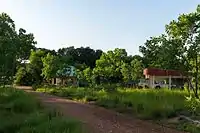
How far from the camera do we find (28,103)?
1606 centimetres

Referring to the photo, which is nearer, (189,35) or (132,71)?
(189,35)

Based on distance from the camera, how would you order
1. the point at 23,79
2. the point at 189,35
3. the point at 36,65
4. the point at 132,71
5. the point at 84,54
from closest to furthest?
the point at 189,35
the point at 132,71
the point at 36,65
the point at 23,79
the point at 84,54

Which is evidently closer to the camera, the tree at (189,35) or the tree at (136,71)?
the tree at (189,35)

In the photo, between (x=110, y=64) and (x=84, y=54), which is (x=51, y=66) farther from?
(x=84, y=54)

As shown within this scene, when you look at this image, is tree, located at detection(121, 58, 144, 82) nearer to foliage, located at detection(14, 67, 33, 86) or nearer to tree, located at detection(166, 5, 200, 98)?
foliage, located at detection(14, 67, 33, 86)

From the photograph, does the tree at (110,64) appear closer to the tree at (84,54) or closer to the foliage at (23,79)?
the foliage at (23,79)

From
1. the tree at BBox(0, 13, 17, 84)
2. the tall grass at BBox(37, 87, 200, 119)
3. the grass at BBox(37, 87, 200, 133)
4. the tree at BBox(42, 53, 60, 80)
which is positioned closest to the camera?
the grass at BBox(37, 87, 200, 133)

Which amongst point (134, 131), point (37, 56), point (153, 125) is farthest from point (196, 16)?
point (37, 56)

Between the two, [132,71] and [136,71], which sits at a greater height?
[136,71]

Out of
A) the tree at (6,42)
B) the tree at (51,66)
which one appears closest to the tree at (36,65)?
the tree at (51,66)

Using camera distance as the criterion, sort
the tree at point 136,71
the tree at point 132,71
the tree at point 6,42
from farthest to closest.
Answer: the tree at point 136,71, the tree at point 132,71, the tree at point 6,42

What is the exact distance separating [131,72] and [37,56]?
53.2 feet

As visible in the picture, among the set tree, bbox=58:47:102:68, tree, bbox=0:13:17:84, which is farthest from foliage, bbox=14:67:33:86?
tree, bbox=0:13:17:84

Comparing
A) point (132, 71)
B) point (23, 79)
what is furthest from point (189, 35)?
point (23, 79)
